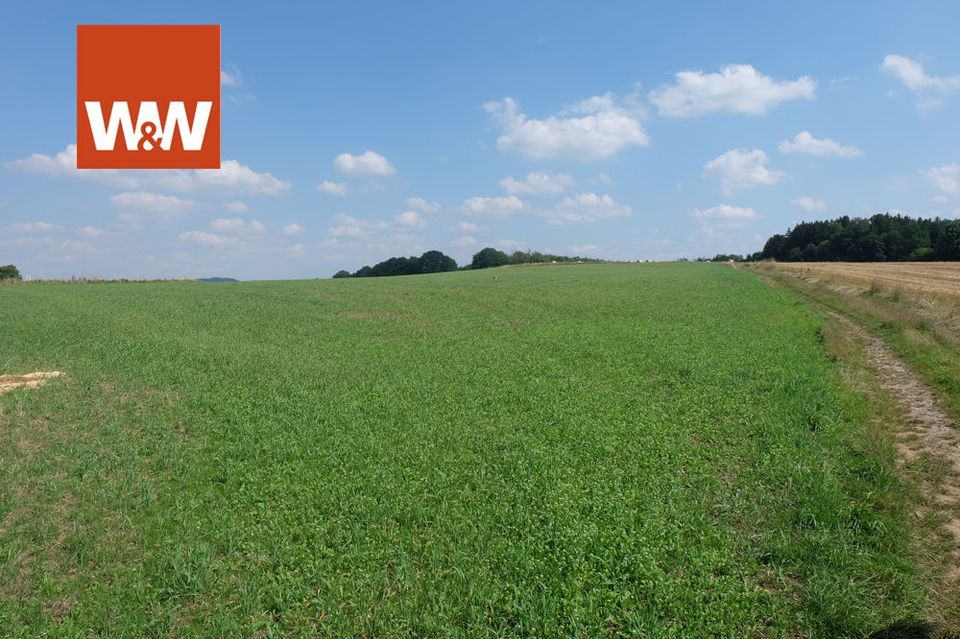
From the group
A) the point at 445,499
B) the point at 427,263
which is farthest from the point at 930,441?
the point at 427,263

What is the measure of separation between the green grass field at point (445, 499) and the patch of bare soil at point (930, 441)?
42cm

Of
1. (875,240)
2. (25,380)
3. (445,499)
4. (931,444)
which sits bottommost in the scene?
(445,499)

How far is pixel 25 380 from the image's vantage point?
12758 mm

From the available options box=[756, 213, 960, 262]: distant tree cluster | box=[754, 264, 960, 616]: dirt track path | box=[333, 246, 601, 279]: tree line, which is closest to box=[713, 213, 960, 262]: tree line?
box=[756, 213, 960, 262]: distant tree cluster

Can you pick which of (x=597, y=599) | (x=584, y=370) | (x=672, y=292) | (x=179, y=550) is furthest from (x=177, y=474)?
(x=672, y=292)

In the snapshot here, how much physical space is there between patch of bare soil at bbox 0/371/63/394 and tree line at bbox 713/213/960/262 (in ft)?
329

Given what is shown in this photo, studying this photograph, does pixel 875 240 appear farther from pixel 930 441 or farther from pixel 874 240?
pixel 930 441

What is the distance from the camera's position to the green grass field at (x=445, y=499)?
18.2ft

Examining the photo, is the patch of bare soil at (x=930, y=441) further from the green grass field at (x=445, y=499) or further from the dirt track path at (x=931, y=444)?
the green grass field at (x=445, y=499)

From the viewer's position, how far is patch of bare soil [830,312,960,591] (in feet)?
22.5

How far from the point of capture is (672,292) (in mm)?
37500

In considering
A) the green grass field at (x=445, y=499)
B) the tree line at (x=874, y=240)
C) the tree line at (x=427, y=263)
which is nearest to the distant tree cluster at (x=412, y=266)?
the tree line at (x=427, y=263)

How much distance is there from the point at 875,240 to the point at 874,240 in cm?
19

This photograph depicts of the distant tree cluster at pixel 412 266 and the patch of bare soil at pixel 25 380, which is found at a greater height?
the distant tree cluster at pixel 412 266
